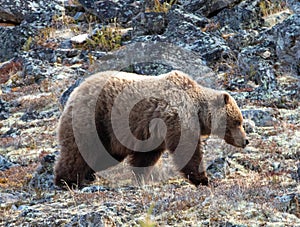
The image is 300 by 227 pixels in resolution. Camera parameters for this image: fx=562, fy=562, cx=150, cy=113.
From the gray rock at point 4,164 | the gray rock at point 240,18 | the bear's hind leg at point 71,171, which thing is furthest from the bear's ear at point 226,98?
the gray rock at point 240,18

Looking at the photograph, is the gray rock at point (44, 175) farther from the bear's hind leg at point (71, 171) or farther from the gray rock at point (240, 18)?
the gray rock at point (240, 18)

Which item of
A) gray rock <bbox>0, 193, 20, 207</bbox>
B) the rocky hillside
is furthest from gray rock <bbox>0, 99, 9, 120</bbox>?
gray rock <bbox>0, 193, 20, 207</bbox>

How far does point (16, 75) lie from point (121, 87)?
8.84 meters

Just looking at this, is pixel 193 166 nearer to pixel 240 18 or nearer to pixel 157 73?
pixel 157 73

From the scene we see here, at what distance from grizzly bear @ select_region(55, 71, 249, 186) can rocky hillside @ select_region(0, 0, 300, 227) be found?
0.33m

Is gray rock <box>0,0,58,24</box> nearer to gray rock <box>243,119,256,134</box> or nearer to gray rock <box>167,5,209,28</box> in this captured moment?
gray rock <box>167,5,209,28</box>

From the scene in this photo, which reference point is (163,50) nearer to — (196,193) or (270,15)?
(270,15)

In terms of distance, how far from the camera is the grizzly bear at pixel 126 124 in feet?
24.6

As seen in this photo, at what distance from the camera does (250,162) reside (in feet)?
26.9

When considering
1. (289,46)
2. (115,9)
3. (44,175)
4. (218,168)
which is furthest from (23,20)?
(218,168)

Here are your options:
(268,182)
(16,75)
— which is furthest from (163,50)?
(268,182)

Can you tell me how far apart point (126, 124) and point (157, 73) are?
5195 mm

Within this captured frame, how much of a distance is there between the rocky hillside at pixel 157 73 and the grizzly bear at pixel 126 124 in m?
0.33

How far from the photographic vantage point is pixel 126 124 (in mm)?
7680
